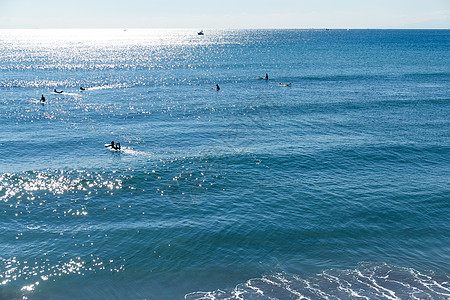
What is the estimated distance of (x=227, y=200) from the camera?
45.6 metres

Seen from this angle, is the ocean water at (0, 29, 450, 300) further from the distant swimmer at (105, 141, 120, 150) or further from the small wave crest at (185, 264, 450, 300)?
the distant swimmer at (105, 141, 120, 150)

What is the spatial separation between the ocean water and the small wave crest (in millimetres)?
149

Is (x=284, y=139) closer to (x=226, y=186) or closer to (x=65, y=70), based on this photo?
(x=226, y=186)

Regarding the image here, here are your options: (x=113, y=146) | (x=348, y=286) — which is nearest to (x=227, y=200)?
(x=348, y=286)

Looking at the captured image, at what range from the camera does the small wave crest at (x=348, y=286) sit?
93.0 ft

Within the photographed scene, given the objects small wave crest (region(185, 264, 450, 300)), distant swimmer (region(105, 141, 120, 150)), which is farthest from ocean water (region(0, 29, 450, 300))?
distant swimmer (region(105, 141, 120, 150))

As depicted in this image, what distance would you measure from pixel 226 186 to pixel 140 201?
1235 cm

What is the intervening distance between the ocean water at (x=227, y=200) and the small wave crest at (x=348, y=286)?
0.15m

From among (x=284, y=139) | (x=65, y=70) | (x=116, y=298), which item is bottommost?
(x=116, y=298)

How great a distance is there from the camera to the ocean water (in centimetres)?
3106

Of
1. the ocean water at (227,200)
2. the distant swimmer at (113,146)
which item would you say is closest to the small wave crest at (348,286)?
the ocean water at (227,200)

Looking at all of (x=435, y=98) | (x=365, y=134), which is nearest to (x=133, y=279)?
(x=365, y=134)

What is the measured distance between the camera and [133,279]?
3134cm

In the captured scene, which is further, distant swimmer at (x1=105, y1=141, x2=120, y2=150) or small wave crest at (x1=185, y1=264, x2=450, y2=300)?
distant swimmer at (x1=105, y1=141, x2=120, y2=150)
